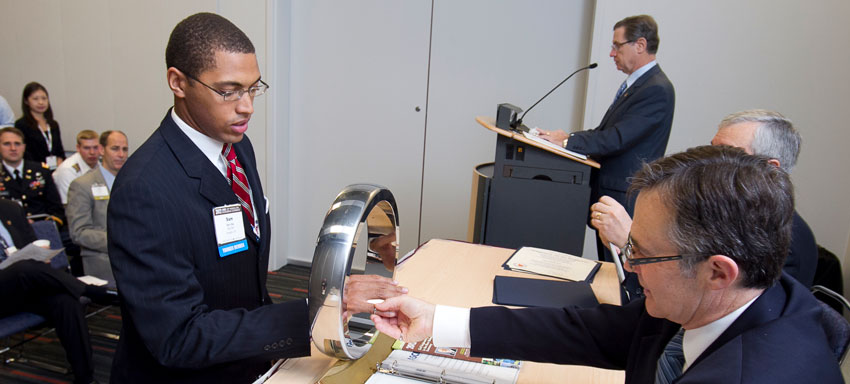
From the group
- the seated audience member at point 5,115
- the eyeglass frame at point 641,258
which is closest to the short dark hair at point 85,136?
the seated audience member at point 5,115

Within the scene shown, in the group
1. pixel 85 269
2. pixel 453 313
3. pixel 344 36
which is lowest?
pixel 85 269

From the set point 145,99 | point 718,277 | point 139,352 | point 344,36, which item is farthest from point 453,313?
point 145,99

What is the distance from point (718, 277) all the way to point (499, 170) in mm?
1853

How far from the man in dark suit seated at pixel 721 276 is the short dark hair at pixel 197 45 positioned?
88 cm

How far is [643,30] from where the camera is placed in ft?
9.82

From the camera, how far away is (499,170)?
2.69m

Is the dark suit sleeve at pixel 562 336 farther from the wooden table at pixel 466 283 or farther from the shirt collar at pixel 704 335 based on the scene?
the shirt collar at pixel 704 335

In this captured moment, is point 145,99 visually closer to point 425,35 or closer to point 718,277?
point 425,35

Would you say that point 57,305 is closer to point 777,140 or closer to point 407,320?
point 407,320

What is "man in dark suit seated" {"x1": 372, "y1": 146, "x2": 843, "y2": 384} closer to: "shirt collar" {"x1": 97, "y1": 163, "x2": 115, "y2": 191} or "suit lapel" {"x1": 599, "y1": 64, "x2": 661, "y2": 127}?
"suit lapel" {"x1": 599, "y1": 64, "x2": 661, "y2": 127}

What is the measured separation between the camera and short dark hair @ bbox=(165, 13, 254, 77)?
1131 millimetres

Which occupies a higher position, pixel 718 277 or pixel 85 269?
pixel 718 277

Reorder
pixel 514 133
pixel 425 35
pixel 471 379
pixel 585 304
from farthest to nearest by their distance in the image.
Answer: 1. pixel 425 35
2. pixel 514 133
3. pixel 585 304
4. pixel 471 379

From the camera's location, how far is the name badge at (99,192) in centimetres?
341
